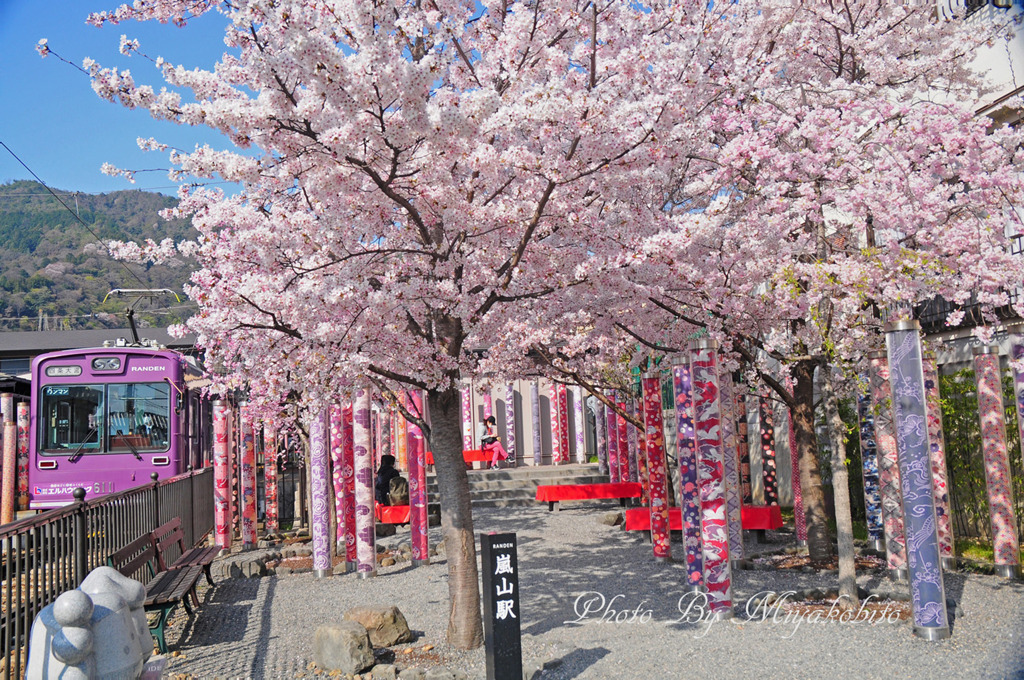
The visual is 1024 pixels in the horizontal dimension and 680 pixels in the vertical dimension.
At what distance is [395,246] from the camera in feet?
23.3

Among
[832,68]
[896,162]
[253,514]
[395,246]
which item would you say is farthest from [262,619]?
[832,68]

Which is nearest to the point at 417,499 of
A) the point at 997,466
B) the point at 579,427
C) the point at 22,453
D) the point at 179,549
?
the point at 179,549

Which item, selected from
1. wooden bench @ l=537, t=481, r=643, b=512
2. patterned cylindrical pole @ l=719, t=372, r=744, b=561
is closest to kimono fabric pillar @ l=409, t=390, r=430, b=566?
patterned cylindrical pole @ l=719, t=372, r=744, b=561

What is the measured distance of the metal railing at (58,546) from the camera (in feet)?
16.3

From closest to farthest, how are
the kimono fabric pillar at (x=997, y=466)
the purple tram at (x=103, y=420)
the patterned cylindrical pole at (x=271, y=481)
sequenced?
1. the kimono fabric pillar at (x=997, y=466)
2. the purple tram at (x=103, y=420)
3. the patterned cylindrical pole at (x=271, y=481)

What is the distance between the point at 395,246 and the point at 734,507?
5.66 metres

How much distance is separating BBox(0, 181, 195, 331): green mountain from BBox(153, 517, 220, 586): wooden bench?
185 feet

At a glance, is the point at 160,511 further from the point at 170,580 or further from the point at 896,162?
the point at 896,162

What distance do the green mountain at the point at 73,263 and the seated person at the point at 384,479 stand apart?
51782mm

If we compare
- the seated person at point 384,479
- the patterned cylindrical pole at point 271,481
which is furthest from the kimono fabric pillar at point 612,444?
the patterned cylindrical pole at point 271,481

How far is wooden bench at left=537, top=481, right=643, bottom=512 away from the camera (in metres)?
15.3

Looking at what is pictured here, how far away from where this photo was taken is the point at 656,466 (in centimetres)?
1055

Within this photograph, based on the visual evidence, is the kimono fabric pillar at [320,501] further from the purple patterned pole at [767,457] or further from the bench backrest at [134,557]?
the purple patterned pole at [767,457]

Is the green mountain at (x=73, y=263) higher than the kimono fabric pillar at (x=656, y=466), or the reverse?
the green mountain at (x=73, y=263)
